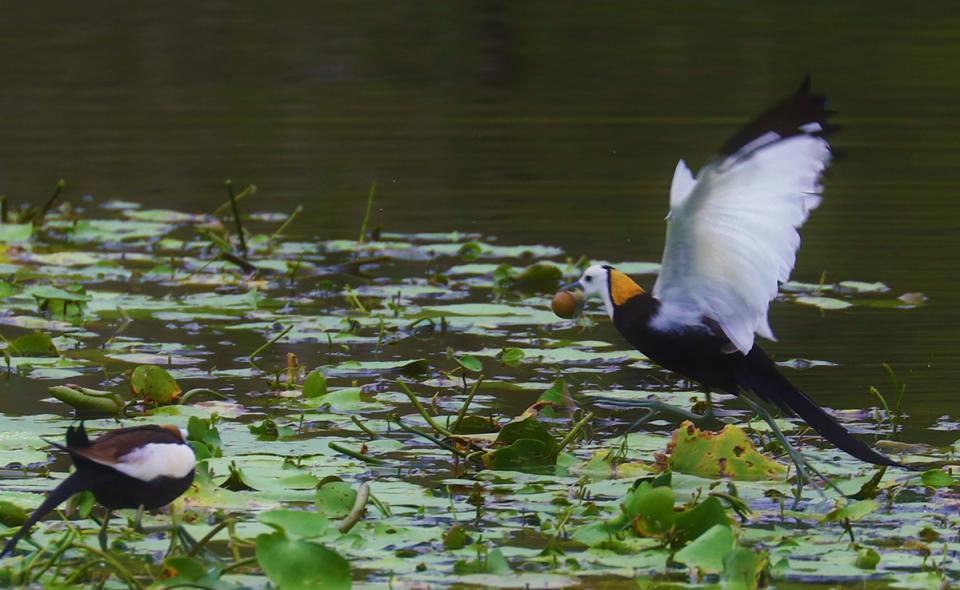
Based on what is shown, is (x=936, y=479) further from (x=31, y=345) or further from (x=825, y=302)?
(x=31, y=345)

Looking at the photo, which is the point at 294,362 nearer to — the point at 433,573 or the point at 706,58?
the point at 433,573

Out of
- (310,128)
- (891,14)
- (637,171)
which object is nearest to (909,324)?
(637,171)

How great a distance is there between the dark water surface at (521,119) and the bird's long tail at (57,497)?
2720mm

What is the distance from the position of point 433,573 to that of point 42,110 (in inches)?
438

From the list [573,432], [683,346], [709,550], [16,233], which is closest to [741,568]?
[709,550]

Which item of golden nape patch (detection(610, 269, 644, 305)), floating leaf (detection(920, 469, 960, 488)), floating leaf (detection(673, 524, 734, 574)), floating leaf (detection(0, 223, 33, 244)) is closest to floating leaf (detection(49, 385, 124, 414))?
golden nape patch (detection(610, 269, 644, 305))

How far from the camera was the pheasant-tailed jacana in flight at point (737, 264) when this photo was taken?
16.6 feet

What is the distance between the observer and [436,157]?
12.2 m

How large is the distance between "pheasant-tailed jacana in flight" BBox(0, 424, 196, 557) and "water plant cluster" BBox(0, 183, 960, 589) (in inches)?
4.8

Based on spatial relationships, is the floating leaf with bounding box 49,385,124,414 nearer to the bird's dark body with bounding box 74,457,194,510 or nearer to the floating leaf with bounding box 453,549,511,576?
the bird's dark body with bounding box 74,457,194,510

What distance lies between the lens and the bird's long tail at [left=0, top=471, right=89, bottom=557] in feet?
13.3

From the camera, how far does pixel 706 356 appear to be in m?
5.42

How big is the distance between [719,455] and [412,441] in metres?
1.05

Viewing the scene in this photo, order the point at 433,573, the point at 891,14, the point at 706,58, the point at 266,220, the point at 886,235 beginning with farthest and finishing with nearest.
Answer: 1. the point at 891,14
2. the point at 706,58
3. the point at 266,220
4. the point at 886,235
5. the point at 433,573
